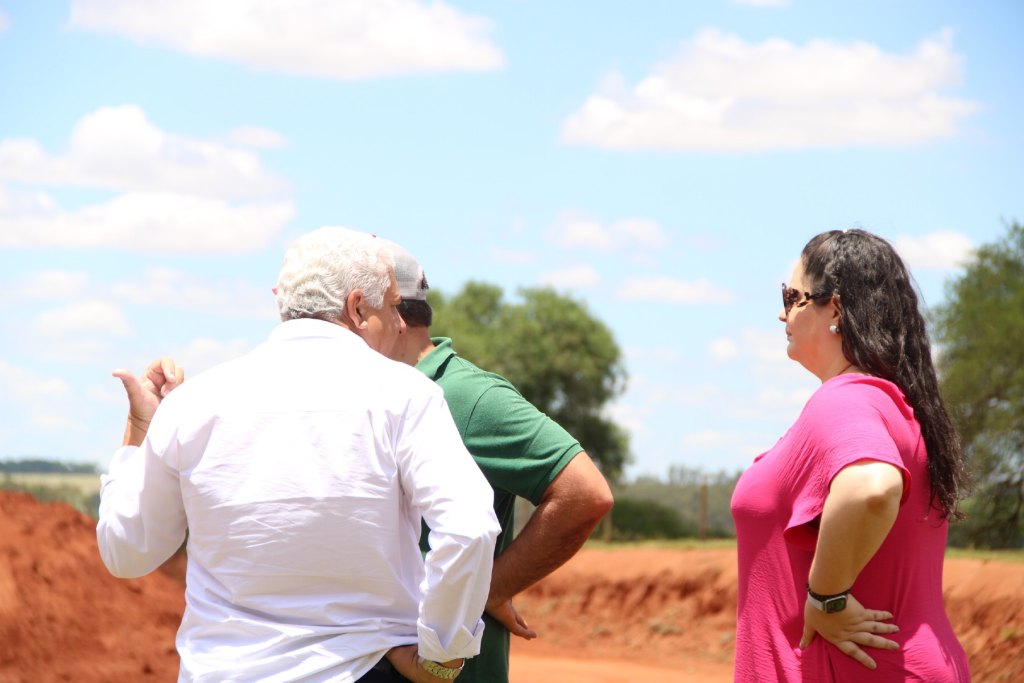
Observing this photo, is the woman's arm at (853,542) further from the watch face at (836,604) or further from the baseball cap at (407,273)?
the baseball cap at (407,273)

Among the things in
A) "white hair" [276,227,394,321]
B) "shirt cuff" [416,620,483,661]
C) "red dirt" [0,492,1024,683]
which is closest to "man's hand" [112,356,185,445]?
"white hair" [276,227,394,321]

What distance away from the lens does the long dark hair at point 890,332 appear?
294 centimetres

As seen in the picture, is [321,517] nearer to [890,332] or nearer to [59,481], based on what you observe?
[890,332]

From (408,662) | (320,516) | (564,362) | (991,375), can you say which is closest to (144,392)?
(320,516)

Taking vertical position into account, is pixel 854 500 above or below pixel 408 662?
above

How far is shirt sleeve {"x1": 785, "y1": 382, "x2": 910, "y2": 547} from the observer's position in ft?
9.04

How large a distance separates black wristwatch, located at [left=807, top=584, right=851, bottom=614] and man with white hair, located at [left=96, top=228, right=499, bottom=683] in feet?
2.77

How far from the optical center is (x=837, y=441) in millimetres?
2793

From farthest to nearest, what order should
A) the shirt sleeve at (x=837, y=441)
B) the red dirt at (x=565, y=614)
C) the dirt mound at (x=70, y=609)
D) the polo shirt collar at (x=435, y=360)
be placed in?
the dirt mound at (x=70, y=609) < the red dirt at (x=565, y=614) < the polo shirt collar at (x=435, y=360) < the shirt sleeve at (x=837, y=441)

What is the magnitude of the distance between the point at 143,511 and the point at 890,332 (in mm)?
1921

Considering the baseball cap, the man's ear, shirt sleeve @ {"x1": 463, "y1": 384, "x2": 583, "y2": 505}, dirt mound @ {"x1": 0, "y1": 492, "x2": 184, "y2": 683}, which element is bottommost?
dirt mound @ {"x1": 0, "y1": 492, "x2": 184, "y2": 683}

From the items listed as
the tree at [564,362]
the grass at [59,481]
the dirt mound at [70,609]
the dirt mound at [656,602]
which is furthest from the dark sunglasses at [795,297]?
the tree at [564,362]

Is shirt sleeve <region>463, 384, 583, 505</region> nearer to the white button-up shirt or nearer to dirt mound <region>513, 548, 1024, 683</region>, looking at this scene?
the white button-up shirt

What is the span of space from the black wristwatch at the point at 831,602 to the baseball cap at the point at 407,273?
1424 millimetres
